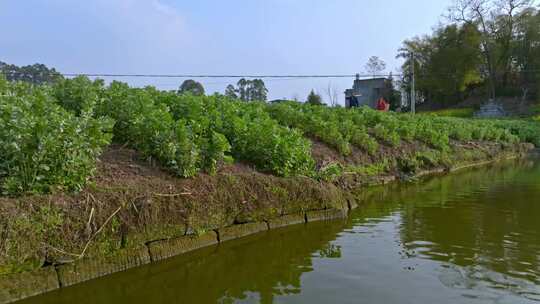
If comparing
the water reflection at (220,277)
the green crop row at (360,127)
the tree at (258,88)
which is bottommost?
the water reflection at (220,277)

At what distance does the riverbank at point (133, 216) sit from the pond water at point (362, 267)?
0.20 m

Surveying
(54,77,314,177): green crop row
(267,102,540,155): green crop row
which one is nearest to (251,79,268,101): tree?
(267,102,540,155): green crop row

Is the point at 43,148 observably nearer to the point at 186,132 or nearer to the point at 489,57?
the point at 186,132

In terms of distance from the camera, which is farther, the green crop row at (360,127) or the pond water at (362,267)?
the green crop row at (360,127)

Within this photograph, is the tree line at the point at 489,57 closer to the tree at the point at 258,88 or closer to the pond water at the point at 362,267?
the tree at the point at 258,88

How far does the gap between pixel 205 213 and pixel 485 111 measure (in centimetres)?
4678

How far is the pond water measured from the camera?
15.9 ft

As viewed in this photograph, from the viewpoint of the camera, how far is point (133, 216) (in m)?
5.71

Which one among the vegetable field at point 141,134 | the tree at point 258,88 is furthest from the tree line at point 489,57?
the vegetable field at point 141,134

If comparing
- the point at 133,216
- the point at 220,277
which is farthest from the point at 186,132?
the point at 220,277

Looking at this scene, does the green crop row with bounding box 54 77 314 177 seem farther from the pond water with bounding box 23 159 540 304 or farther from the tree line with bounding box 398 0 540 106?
the tree line with bounding box 398 0 540 106

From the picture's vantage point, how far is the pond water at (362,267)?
484 centimetres

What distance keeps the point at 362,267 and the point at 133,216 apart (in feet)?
9.38

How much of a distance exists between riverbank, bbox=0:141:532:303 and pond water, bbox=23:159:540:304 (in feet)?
0.66
